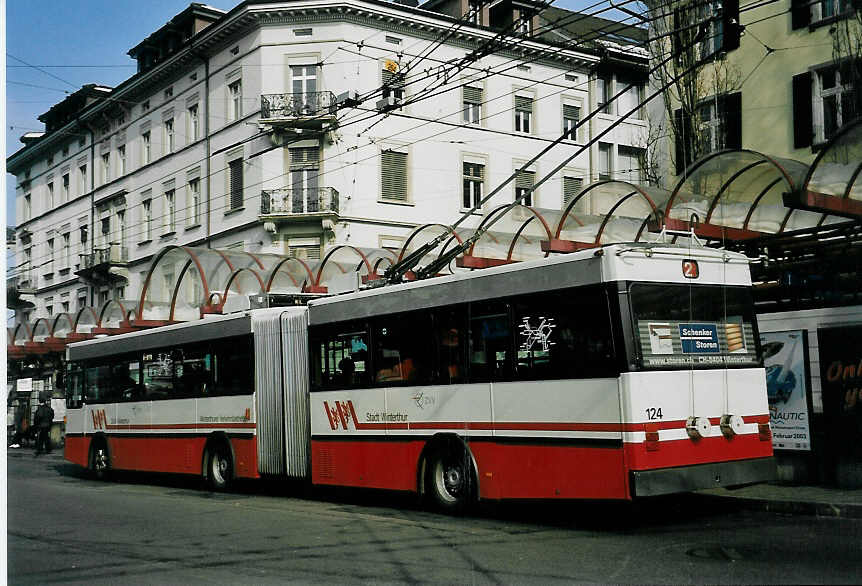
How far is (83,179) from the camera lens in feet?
165

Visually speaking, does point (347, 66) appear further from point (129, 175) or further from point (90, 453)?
point (90, 453)

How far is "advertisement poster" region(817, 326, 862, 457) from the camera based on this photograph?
13.3 meters

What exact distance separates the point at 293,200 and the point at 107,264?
13.3 m

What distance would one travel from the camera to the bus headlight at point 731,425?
37.5 feet

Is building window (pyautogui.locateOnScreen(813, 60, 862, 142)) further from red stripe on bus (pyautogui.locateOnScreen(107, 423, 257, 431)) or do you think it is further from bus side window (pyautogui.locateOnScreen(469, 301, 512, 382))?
red stripe on bus (pyautogui.locateOnScreen(107, 423, 257, 431))

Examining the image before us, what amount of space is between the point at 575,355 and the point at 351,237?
2610 centimetres

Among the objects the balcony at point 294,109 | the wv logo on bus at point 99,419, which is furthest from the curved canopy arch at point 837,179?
the balcony at point 294,109

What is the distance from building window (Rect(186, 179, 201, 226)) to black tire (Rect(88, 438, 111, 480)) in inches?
788

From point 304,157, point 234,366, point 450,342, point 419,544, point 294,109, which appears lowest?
point 419,544

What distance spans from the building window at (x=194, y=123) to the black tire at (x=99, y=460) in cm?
2133

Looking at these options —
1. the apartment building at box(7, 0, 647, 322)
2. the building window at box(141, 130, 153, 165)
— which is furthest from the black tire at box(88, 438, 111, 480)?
the building window at box(141, 130, 153, 165)

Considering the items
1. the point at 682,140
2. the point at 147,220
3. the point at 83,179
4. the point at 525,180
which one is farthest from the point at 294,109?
the point at 83,179

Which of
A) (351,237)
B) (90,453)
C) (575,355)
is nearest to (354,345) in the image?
(575,355)

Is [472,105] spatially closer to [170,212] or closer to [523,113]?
[523,113]
